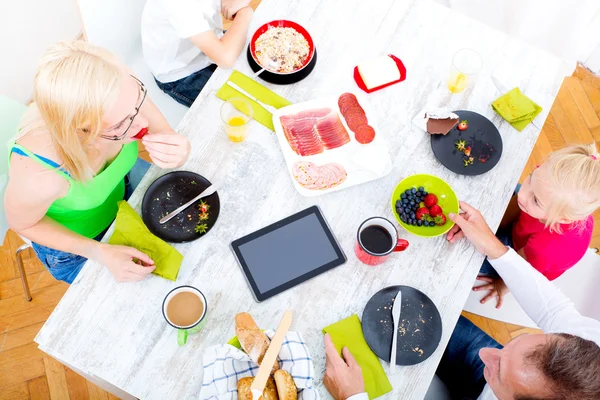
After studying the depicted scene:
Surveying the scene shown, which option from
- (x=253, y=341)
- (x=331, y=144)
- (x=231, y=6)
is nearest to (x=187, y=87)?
(x=231, y=6)

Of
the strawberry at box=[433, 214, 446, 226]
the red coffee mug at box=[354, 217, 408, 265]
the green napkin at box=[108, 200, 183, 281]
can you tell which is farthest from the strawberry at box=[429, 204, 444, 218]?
the green napkin at box=[108, 200, 183, 281]

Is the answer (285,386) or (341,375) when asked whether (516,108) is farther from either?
(285,386)

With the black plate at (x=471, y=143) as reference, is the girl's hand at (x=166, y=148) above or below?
below

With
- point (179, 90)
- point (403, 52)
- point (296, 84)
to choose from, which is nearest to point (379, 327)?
point (296, 84)

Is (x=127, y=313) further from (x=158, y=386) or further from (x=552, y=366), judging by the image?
(x=552, y=366)

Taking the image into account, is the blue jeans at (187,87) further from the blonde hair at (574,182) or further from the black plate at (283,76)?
the blonde hair at (574,182)

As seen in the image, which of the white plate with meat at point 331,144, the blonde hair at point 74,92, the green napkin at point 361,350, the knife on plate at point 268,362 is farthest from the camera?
the white plate with meat at point 331,144

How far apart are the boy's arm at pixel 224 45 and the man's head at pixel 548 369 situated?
47.1 inches

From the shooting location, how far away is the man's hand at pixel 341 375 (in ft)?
3.87

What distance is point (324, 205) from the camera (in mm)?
1435

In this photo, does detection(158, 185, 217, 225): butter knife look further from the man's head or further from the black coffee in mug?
the man's head

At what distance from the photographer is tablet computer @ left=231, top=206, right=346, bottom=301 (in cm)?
133

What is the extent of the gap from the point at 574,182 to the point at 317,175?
0.73 m

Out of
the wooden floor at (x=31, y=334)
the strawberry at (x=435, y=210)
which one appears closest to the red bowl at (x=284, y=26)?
the strawberry at (x=435, y=210)
